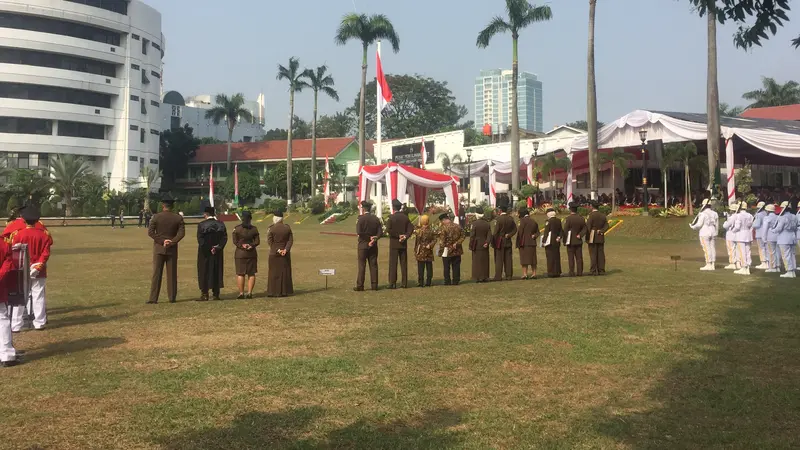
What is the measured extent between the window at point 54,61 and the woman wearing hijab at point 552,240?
53999 millimetres

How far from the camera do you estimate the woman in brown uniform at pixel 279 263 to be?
442 inches

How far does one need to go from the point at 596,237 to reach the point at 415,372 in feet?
30.2

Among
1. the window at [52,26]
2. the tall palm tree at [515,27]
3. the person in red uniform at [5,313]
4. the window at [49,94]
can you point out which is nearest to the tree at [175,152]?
the window at [49,94]

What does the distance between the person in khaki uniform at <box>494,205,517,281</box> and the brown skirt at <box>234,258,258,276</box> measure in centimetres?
520

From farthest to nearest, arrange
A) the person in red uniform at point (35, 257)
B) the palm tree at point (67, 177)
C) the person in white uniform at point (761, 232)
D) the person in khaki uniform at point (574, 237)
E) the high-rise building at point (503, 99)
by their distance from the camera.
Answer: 1. the high-rise building at point (503, 99)
2. the palm tree at point (67, 177)
3. the person in white uniform at point (761, 232)
4. the person in khaki uniform at point (574, 237)
5. the person in red uniform at point (35, 257)

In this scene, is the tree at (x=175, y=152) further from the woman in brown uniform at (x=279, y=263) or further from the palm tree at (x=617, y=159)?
the woman in brown uniform at (x=279, y=263)

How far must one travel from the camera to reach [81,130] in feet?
191

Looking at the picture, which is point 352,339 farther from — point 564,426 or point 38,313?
point 38,313

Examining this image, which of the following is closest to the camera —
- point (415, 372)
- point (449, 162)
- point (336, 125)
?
point (415, 372)

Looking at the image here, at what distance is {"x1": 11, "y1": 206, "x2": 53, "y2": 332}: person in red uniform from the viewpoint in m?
8.28

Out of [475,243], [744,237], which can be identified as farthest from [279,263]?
[744,237]

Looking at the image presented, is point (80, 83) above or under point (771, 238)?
above

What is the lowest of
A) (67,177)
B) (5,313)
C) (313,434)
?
(313,434)

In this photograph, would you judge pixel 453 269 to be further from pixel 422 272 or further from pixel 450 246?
pixel 422 272
